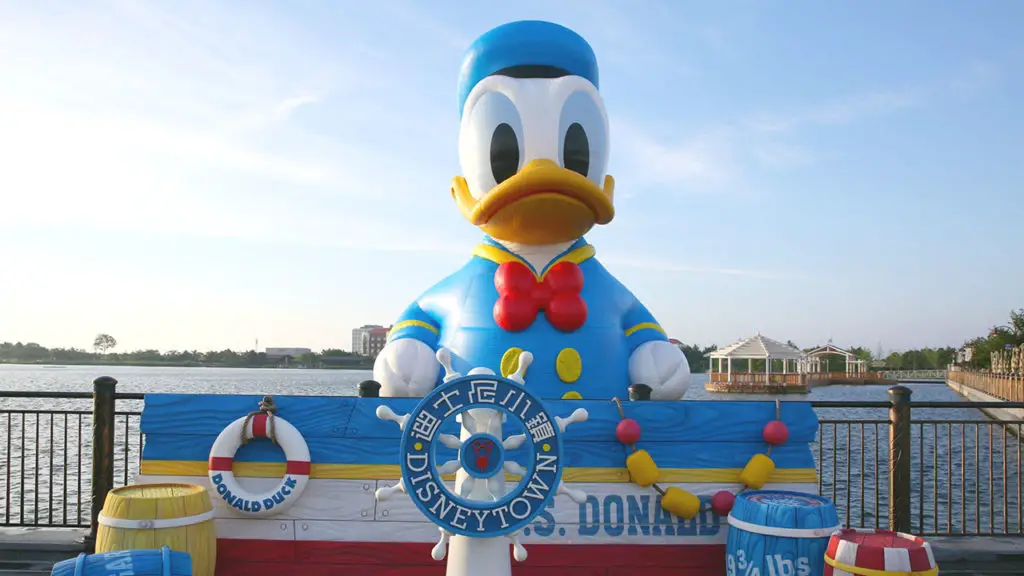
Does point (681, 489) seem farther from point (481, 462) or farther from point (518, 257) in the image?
point (518, 257)

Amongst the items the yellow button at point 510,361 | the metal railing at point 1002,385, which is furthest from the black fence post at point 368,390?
the metal railing at point 1002,385

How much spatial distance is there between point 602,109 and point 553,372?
172cm

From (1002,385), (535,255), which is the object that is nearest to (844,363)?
(1002,385)

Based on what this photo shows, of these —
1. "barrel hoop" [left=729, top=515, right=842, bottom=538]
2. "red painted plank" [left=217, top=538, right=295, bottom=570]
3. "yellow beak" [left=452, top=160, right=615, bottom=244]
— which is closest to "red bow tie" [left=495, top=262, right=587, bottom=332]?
"yellow beak" [left=452, top=160, right=615, bottom=244]

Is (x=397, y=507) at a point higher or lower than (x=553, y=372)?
lower

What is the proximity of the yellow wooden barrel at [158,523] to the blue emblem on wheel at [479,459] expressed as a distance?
1.20 m

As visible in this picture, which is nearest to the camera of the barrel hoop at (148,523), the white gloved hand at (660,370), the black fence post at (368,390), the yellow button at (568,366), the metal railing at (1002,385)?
the barrel hoop at (148,523)

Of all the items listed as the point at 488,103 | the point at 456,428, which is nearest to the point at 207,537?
the point at 456,428

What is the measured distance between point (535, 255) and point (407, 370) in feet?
3.48

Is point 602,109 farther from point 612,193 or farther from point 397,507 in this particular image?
point 397,507

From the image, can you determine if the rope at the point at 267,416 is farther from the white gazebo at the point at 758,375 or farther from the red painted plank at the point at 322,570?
the white gazebo at the point at 758,375

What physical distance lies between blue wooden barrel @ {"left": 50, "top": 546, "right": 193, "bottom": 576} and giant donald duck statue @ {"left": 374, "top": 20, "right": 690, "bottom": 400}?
6.89ft

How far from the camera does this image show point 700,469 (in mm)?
4016

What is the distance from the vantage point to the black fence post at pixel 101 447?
4.95 metres
